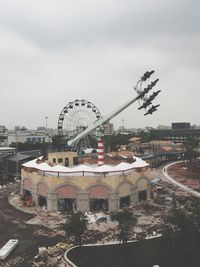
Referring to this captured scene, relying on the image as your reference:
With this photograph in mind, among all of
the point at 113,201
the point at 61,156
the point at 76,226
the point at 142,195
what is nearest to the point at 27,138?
the point at 61,156

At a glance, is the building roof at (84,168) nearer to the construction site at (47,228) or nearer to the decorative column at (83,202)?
the decorative column at (83,202)

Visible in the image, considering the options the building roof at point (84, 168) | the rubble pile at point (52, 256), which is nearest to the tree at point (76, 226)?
the rubble pile at point (52, 256)

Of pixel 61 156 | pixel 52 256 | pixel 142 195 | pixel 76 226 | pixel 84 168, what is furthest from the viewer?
pixel 61 156

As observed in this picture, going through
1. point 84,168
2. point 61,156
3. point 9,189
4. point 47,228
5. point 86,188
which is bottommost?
point 47,228

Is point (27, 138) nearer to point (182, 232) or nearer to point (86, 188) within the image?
point (86, 188)

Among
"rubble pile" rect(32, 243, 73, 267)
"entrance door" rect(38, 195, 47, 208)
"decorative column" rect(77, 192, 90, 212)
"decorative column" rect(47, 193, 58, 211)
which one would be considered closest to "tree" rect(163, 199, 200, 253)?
"rubble pile" rect(32, 243, 73, 267)

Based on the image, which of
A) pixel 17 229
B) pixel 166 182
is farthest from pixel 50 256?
pixel 166 182

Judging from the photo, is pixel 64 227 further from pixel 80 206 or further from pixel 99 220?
pixel 80 206

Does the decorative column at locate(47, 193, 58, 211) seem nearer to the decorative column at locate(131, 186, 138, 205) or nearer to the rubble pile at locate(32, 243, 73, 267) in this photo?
the decorative column at locate(131, 186, 138, 205)

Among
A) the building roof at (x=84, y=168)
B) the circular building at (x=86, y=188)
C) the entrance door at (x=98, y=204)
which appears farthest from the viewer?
the building roof at (x=84, y=168)
